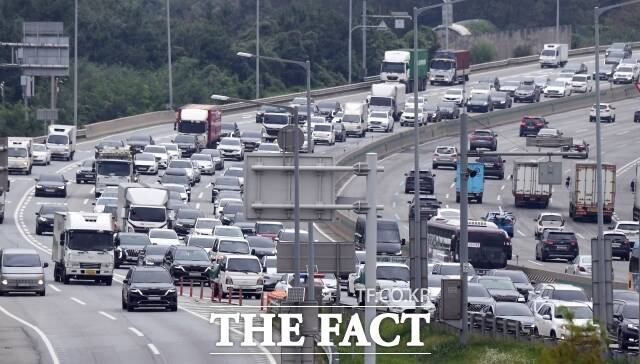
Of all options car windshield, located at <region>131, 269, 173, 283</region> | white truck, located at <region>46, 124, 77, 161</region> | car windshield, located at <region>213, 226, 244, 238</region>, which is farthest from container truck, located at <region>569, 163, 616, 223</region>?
car windshield, located at <region>131, 269, 173, 283</region>

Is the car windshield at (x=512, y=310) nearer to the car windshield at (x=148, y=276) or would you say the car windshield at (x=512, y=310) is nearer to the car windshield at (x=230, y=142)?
the car windshield at (x=148, y=276)

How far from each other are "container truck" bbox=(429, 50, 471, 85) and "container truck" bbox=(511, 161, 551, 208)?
4529 centimetres

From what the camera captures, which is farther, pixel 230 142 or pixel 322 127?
pixel 322 127

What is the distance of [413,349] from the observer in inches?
1693

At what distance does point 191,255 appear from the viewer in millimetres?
61062

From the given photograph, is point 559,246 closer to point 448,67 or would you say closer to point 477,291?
point 477,291

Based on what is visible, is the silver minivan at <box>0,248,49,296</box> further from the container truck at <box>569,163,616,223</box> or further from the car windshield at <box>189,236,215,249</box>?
the container truck at <box>569,163,616,223</box>

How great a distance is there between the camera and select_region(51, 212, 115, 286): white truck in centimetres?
5903

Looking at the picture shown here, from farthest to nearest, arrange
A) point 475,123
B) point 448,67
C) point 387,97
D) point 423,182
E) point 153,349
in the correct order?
1. point 448,67
2. point 387,97
3. point 475,123
4. point 423,182
5. point 153,349

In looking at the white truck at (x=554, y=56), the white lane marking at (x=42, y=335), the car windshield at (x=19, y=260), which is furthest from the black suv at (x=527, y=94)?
the white lane marking at (x=42, y=335)

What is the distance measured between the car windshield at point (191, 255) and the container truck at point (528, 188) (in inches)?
1170

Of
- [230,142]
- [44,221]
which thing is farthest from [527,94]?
[44,221]

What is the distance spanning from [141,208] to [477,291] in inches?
1000

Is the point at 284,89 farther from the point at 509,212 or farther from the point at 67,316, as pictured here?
the point at 67,316
